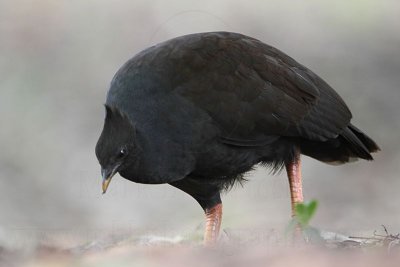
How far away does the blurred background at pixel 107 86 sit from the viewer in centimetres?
1187

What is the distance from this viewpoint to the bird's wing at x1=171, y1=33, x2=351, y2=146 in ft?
22.3

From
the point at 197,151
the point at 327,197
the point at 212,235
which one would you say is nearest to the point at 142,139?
the point at 197,151

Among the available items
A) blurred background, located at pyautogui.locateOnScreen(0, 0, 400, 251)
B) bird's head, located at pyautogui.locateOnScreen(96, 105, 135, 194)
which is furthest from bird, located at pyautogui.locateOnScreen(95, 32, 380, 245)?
blurred background, located at pyautogui.locateOnScreen(0, 0, 400, 251)

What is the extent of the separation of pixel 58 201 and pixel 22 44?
3240 mm

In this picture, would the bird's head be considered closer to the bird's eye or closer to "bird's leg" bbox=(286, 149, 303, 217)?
the bird's eye

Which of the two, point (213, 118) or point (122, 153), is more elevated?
point (213, 118)

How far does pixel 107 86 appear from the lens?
13273 mm

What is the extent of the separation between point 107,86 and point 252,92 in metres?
6.53

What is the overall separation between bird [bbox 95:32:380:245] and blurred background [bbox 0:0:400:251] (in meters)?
3.09

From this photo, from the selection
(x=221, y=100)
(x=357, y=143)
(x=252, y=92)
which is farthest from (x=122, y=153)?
(x=357, y=143)

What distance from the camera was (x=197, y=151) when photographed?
21.8 feet

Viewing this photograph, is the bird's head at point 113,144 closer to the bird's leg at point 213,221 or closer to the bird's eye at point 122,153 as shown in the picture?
the bird's eye at point 122,153

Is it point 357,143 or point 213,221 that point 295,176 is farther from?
point 213,221

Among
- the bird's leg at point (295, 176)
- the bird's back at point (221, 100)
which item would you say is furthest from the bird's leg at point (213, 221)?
the bird's back at point (221, 100)
